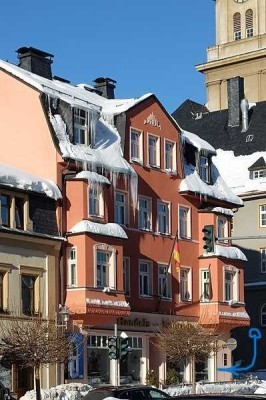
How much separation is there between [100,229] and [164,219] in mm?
7291

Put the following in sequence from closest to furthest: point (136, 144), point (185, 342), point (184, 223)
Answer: point (185, 342) < point (136, 144) < point (184, 223)

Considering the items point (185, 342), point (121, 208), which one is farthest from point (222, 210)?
point (185, 342)

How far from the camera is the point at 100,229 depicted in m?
43.2

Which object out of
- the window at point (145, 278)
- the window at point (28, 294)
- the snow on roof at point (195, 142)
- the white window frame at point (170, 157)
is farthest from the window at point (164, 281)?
the window at point (28, 294)

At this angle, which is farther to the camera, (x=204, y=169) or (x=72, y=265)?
(x=204, y=169)

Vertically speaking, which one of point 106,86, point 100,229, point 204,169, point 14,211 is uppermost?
point 106,86

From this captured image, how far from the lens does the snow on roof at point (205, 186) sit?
5109 cm

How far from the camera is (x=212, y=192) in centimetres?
5275

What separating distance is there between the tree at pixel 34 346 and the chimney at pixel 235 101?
38.4 m

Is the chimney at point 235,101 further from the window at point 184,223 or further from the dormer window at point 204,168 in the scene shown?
the window at point 184,223

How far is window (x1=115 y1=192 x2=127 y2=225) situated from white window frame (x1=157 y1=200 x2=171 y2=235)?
2801 mm

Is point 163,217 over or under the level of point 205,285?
over

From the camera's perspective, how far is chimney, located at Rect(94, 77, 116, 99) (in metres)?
54.8

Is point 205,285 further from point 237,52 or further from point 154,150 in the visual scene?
point 237,52
